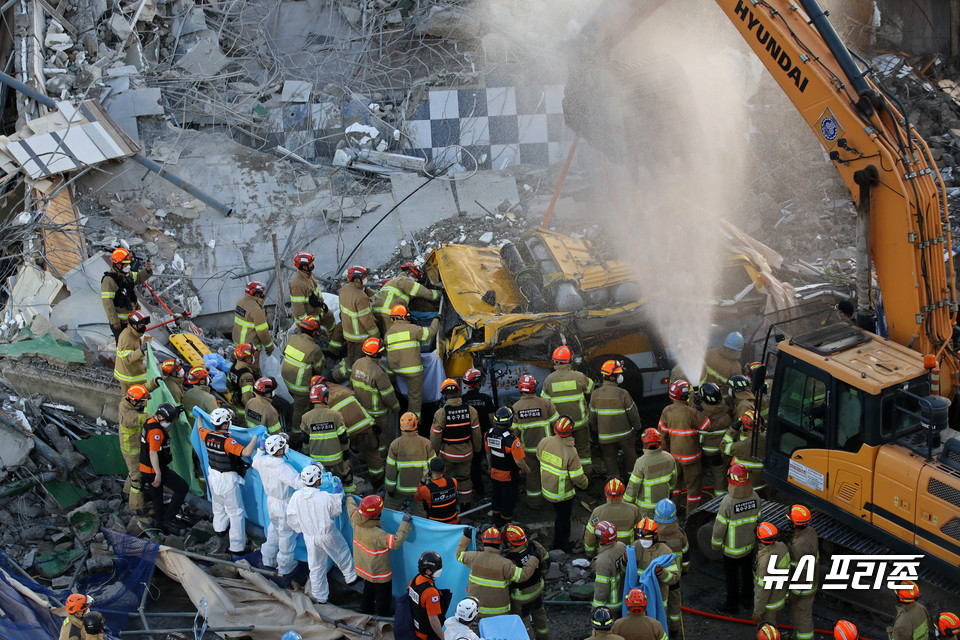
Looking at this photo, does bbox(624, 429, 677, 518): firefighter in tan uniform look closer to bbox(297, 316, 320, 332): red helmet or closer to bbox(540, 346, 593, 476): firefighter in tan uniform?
bbox(540, 346, 593, 476): firefighter in tan uniform

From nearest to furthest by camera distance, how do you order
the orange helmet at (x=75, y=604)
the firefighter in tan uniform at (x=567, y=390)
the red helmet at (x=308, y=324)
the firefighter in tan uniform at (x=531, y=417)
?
1. the orange helmet at (x=75, y=604)
2. the firefighter in tan uniform at (x=531, y=417)
3. the firefighter in tan uniform at (x=567, y=390)
4. the red helmet at (x=308, y=324)

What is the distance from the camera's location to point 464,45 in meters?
15.1

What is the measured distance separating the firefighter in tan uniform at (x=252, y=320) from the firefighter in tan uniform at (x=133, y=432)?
164cm

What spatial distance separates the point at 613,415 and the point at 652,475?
1311mm

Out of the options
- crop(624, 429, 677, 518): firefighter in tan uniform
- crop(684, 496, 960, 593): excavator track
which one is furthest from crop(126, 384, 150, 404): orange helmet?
crop(684, 496, 960, 593): excavator track

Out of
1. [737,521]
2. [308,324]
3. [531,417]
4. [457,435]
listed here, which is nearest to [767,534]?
[737,521]

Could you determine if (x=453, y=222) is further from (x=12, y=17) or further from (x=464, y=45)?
(x=12, y=17)

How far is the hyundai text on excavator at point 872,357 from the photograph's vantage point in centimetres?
646

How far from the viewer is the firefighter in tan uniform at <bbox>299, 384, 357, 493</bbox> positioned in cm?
862

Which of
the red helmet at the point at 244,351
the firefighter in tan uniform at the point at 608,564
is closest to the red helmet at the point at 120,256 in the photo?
the red helmet at the point at 244,351

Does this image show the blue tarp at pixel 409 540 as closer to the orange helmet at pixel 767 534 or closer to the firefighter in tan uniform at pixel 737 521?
the firefighter in tan uniform at pixel 737 521

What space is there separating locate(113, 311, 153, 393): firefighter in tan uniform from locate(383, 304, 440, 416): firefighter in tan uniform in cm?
265

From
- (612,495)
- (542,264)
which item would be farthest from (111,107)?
(612,495)

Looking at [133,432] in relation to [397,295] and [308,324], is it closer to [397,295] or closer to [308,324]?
[308,324]
